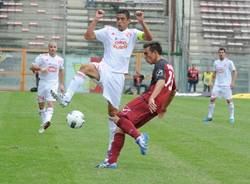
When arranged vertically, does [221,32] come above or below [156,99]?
below

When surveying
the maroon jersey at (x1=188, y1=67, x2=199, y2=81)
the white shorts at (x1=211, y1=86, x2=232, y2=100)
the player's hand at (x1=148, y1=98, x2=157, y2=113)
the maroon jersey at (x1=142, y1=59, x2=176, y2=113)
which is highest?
the maroon jersey at (x1=142, y1=59, x2=176, y2=113)

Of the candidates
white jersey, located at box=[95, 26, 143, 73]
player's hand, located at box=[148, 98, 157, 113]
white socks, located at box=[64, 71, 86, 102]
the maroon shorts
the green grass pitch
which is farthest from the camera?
white jersey, located at box=[95, 26, 143, 73]

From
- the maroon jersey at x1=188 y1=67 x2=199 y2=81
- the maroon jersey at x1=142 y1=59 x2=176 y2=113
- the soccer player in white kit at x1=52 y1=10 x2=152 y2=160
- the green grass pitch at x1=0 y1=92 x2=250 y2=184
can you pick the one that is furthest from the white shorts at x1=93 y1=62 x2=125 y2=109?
the maroon jersey at x1=188 y1=67 x2=199 y2=81

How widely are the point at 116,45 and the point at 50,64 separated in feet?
19.4

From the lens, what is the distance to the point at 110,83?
1191 cm

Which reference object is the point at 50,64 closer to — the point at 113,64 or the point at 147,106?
the point at 113,64

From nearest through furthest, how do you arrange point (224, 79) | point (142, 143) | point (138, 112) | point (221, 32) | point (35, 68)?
1. point (142, 143)
2. point (138, 112)
3. point (35, 68)
4. point (224, 79)
5. point (221, 32)

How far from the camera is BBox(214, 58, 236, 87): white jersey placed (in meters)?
23.3

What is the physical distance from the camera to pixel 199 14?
1984 inches

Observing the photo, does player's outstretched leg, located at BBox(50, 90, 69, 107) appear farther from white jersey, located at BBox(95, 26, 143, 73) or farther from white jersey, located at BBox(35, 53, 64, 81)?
white jersey, located at BBox(35, 53, 64, 81)

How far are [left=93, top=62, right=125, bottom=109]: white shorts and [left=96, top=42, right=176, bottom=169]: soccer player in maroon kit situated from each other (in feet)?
3.56

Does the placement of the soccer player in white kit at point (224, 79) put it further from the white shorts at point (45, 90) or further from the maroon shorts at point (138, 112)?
the maroon shorts at point (138, 112)

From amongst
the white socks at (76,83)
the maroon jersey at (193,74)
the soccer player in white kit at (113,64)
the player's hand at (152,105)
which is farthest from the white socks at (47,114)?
the maroon jersey at (193,74)

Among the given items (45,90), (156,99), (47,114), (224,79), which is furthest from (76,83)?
(224,79)
